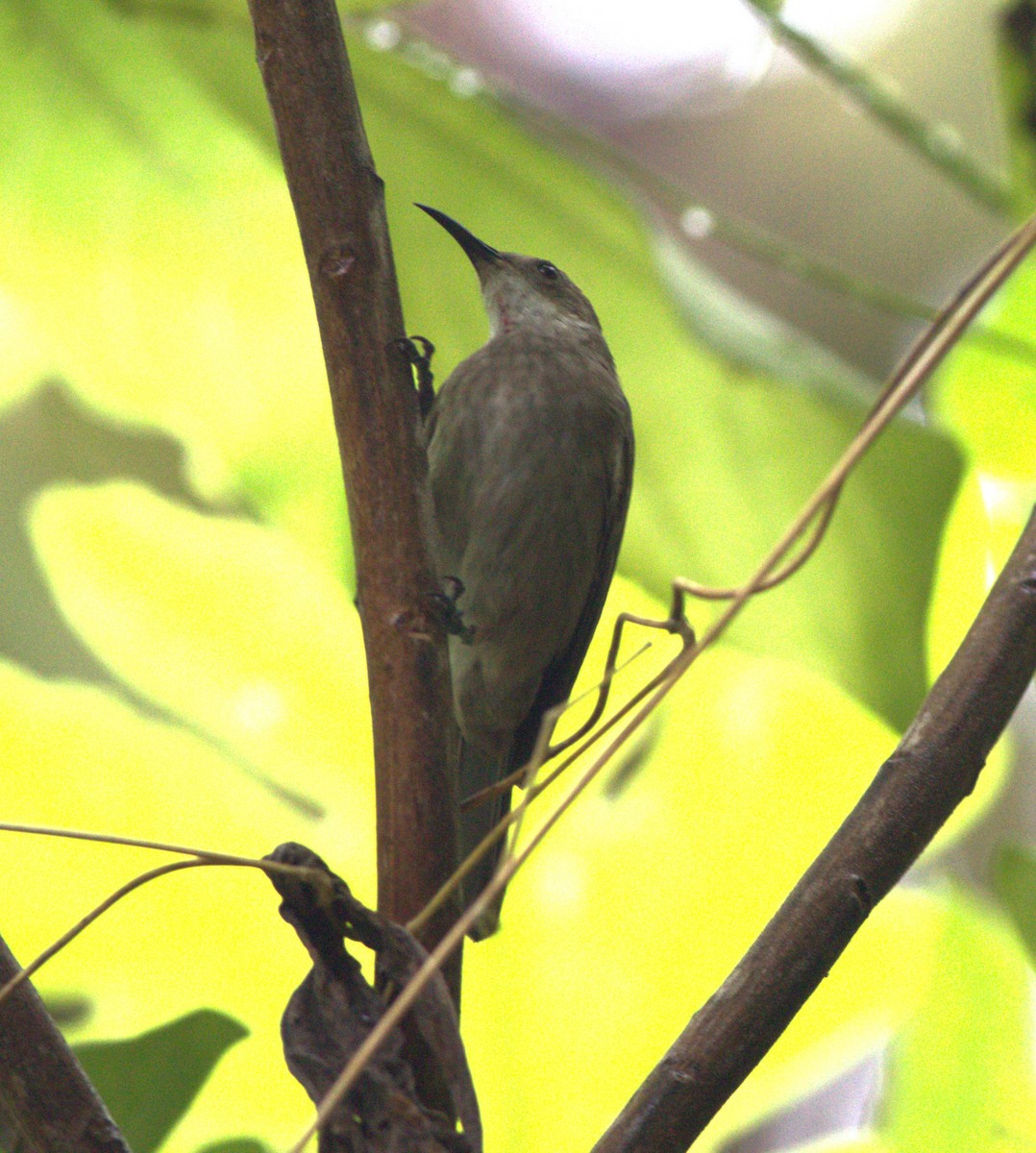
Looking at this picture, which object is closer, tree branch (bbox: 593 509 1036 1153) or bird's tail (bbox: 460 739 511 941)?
tree branch (bbox: 593 509 1036 1153)

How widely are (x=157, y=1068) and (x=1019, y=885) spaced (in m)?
0.62

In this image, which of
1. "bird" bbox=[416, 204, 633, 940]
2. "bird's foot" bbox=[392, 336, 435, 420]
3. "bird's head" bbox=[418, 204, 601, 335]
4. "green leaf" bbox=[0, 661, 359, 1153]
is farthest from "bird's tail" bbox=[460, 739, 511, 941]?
"bird's head" bbox=[418, 204, 601, 335]

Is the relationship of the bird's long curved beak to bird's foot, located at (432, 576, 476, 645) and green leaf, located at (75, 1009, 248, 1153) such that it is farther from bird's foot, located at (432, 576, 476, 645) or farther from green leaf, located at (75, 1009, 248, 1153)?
green leaf, located at (75, 1009, 248, 1153)

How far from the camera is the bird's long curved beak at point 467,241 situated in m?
1.30

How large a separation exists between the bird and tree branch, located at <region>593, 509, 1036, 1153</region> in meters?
0.74

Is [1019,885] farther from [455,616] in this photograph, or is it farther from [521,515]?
[521,515]

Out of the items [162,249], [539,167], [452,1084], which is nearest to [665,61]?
[539,167]

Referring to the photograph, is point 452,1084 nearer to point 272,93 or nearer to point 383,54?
point 272,93

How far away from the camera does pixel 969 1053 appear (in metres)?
1.15

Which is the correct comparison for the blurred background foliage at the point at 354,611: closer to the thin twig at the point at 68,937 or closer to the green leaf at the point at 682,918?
the green leaf at the point at 682,918

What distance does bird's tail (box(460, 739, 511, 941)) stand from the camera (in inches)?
43.6

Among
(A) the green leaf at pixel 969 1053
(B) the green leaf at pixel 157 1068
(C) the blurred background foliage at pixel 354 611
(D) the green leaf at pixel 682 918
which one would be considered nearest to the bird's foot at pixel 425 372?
(C) the blurred background foliage at pixel 354 611

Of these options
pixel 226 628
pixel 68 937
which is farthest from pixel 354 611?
pixel 68 937

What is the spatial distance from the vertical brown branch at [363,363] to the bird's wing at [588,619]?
73cm
